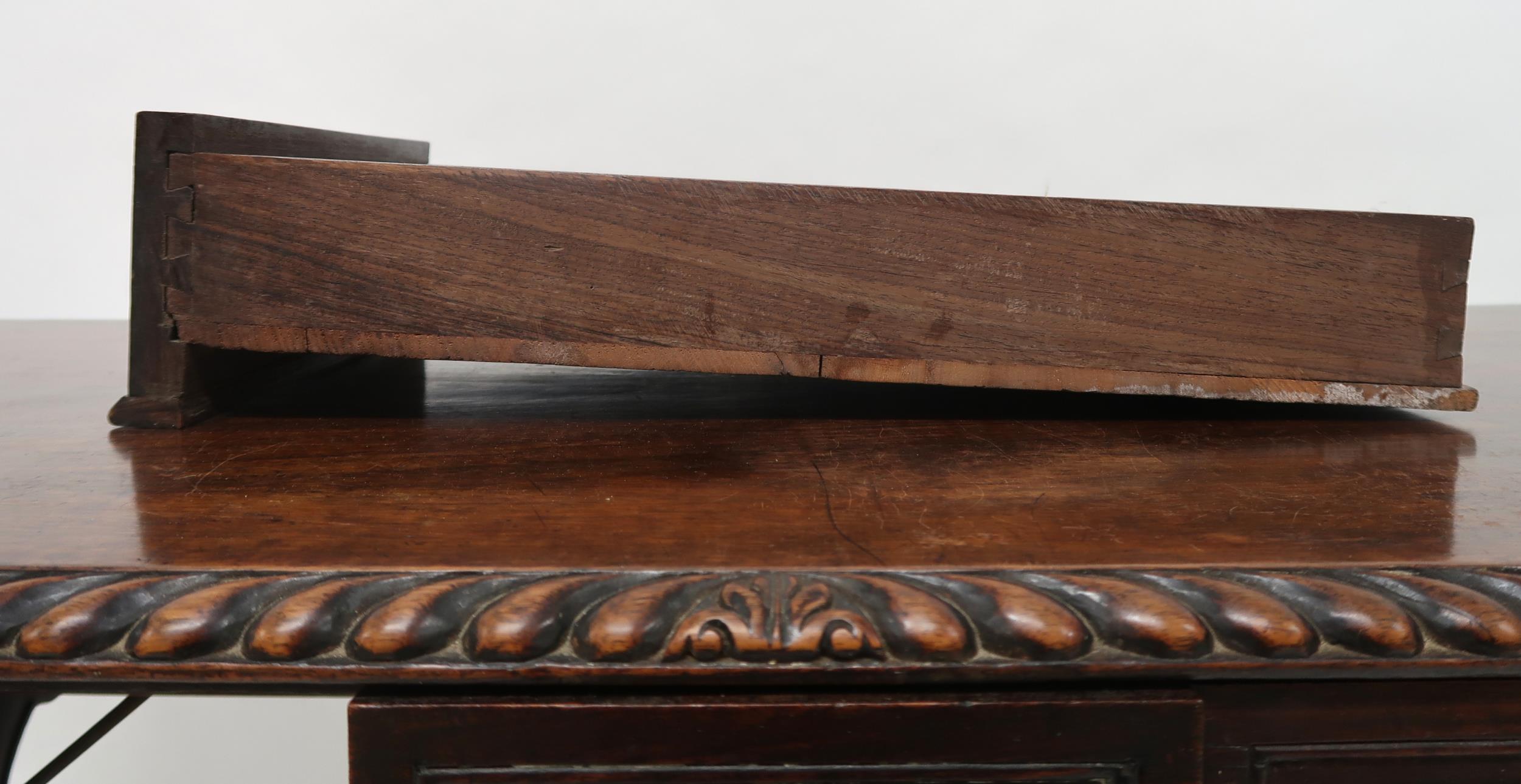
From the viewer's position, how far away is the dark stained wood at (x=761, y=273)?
60 cm

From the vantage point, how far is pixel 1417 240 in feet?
2.11

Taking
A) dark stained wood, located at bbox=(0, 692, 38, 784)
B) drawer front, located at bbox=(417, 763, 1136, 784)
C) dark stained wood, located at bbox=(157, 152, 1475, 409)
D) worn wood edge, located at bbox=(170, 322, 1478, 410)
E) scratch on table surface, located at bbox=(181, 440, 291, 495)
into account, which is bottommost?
dark stained wood, located at bbox=(0, 692, 38, 784)

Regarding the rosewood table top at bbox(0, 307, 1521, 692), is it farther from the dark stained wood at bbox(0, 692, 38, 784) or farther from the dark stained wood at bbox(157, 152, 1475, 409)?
the dark stained wood at bbox(0, 692, 38, 784)

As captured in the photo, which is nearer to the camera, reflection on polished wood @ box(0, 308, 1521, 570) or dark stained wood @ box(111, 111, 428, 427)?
reflection on polished wood @ box(0, 308, 1521, 570)

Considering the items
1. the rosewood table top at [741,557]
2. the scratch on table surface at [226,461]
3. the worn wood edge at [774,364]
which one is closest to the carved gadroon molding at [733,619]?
the rosewood table top at [741,557]

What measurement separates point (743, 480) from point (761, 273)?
129 millimetres

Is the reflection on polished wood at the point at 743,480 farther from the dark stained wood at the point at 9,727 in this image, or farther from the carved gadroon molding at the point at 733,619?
the dark stained wood at the point at 9,727

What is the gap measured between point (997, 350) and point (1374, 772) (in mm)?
278

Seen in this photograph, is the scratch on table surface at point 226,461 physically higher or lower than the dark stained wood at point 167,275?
lower

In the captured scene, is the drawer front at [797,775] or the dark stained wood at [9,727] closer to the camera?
the drawer front at [797,775]

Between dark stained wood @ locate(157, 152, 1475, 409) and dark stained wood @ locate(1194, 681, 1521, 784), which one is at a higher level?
dark stained wood @ locate(157, 152, 1475, 409)

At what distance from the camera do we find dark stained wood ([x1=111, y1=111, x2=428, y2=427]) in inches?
23.5

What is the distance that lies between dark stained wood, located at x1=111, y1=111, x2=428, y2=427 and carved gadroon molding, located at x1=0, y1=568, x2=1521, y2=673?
0.80 feet

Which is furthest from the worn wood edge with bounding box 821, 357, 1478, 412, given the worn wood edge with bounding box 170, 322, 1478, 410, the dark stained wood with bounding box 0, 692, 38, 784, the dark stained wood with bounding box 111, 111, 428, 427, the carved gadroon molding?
the dark stained wood with bounding box 0, 692, 38, 784
